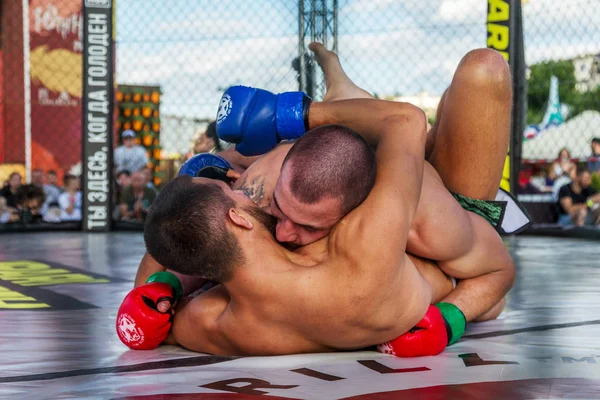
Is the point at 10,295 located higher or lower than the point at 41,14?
lower

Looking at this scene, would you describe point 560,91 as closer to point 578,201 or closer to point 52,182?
point 578,201

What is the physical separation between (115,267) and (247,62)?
396 cm

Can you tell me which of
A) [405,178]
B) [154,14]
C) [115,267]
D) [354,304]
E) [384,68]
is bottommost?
[115,267]

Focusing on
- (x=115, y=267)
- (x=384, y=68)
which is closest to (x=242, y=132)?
(x=115, y=267)

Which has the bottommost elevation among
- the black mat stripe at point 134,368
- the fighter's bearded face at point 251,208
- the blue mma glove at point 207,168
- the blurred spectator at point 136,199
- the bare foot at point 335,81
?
the blurred spectator at point 136,199

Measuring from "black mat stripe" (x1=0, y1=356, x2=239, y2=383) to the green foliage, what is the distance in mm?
6044

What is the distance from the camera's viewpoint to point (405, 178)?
1.57 meters

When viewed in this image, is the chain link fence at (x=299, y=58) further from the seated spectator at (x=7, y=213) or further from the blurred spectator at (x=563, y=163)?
the seated spectator at (x=7, y=213)

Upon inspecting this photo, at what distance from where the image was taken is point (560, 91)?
31.6ft

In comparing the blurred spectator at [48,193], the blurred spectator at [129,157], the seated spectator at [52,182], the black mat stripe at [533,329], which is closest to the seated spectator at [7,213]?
the blurred spectator at [48,193]

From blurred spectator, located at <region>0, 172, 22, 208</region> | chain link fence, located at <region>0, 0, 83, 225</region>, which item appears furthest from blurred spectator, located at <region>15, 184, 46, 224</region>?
chain link fence, located at <region>0, 0, 83, 225</region>

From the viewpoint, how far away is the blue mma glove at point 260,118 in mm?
1793

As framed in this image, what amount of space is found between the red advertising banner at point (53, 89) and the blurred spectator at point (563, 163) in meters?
5.96

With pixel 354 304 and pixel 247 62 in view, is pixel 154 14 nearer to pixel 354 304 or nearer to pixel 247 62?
pixel 247 62
